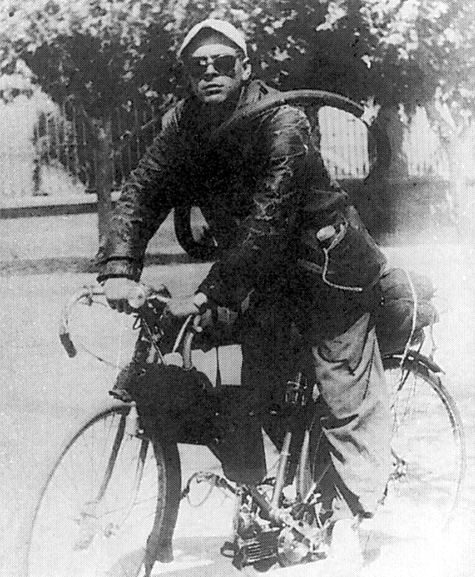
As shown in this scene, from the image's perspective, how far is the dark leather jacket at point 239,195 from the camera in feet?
Result: 8.22

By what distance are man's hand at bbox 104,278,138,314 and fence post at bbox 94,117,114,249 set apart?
1.64 m

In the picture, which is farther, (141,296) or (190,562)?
(190,562)

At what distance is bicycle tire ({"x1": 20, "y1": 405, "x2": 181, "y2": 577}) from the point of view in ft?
7.89

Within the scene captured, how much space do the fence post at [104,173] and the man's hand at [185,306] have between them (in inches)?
68.0

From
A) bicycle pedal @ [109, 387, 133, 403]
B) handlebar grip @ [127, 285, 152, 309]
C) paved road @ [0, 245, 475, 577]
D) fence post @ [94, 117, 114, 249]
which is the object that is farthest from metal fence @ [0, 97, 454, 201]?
bicycle pedal @ [109, 387, 133, 403]

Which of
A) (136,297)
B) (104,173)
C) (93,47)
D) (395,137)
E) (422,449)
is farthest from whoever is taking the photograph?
(395,137)

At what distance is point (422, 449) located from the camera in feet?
10.9

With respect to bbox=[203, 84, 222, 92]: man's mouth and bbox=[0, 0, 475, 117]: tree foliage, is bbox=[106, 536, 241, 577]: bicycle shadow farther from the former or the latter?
bbox=[0, 0, 475, 117]: tree foliage

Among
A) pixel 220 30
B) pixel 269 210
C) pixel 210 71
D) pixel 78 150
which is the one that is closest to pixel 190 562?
pixel 269 210

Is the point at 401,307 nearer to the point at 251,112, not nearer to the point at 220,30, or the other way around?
the point at 251,112

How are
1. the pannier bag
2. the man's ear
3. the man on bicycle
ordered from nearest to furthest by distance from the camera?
1. the man on bicycle
2. the man's ear
3. the pannier bag

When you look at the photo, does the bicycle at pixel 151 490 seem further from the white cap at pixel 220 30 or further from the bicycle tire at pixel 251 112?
the white cap at pixel 220 30

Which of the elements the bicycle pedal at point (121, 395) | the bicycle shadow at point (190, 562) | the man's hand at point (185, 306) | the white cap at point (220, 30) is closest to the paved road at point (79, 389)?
the bicycle shadow at point (190, 562)

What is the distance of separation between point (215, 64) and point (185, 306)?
0.75 metres
